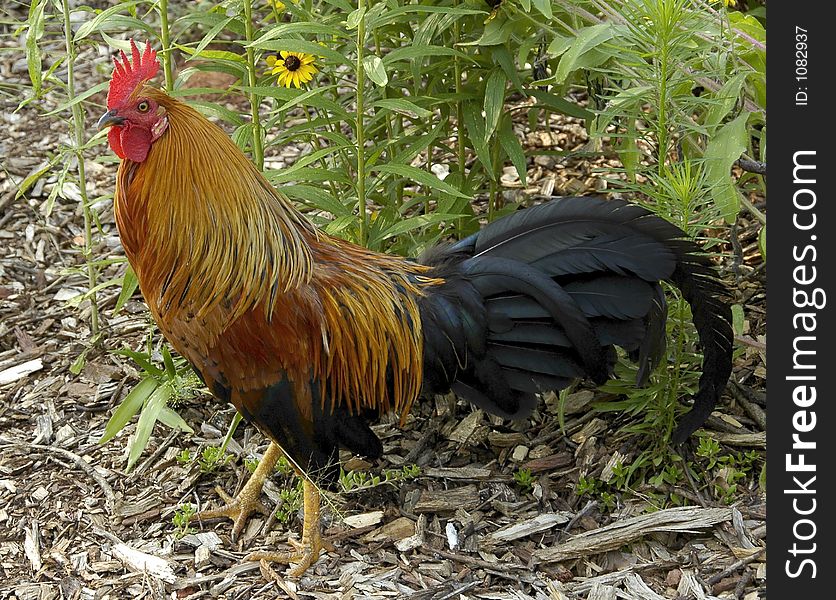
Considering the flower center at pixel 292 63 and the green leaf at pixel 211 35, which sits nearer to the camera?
the green leaf at pixel 211 35

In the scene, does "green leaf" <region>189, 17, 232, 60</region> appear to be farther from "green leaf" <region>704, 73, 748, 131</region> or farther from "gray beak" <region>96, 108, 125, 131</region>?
"green leaf" <region>704, 73, 748, 131</region>

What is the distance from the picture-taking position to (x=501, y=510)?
4.02 m

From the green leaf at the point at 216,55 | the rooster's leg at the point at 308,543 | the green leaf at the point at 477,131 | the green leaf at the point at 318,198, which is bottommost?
the rooster's leg at the point at 308,543

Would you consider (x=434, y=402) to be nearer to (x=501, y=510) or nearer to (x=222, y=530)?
(x=501, y=510)

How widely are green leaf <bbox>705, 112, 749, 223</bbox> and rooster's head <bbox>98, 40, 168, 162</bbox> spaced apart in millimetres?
1996

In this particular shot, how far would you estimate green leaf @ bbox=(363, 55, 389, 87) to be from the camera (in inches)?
131

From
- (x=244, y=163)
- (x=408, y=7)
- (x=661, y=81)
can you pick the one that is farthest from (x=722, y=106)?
(x=244, y=163)

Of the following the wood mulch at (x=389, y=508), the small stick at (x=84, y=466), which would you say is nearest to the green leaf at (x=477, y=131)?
the wood mulch at (x=389, y=508)

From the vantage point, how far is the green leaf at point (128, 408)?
4176 millimetres

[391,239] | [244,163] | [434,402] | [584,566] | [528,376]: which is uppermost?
[244,163]

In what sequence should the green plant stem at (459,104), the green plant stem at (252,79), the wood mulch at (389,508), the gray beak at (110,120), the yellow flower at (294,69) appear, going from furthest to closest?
the yellow flower at (294,69)
the green plant stem at (459,104)
the green plant stem at (252,79)
the wood mulch at (389,508)
the gray beak at (110,120)

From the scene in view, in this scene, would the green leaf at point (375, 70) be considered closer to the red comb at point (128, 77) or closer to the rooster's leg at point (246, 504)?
the red comb at point (128, 77)

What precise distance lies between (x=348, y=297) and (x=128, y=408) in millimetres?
1235

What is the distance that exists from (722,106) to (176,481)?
2814mm
